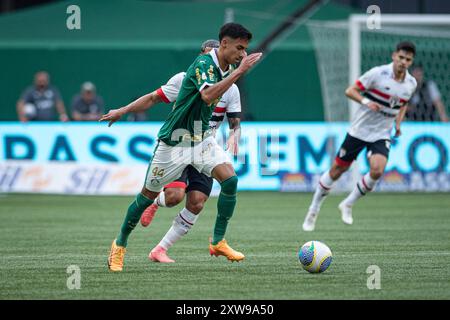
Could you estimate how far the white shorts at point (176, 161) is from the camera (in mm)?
9094

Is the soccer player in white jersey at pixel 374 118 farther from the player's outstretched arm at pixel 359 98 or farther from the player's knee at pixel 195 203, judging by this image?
the player's knee at pixel 195 203

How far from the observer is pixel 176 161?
9.17 m

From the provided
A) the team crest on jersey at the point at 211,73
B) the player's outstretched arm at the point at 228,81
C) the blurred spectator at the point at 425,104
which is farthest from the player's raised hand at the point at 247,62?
the blurred spectator at the point at 425,104

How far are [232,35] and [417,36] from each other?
557 inches

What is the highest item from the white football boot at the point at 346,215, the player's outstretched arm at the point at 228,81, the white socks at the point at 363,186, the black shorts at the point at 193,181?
the player's outstretched arm at the point at 228,81

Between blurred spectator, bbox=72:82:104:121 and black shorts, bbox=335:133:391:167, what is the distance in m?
8.48

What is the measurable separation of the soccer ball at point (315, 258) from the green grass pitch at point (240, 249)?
0.31 feet

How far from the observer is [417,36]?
73.0 feet

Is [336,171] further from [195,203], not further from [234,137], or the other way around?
[195,203]

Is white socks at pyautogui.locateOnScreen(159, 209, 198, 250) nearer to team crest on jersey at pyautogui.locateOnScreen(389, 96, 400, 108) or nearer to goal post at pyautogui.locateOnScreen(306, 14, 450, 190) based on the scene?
team crest on jersey at pyautogui.locateOnScreen(389, 96, 400, 108)

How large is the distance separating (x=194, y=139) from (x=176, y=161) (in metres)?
0.26

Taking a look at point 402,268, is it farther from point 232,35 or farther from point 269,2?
point 269,2

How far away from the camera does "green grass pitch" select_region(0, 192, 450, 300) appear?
7.75 m

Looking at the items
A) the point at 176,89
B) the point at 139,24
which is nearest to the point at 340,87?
the point at 139,24
